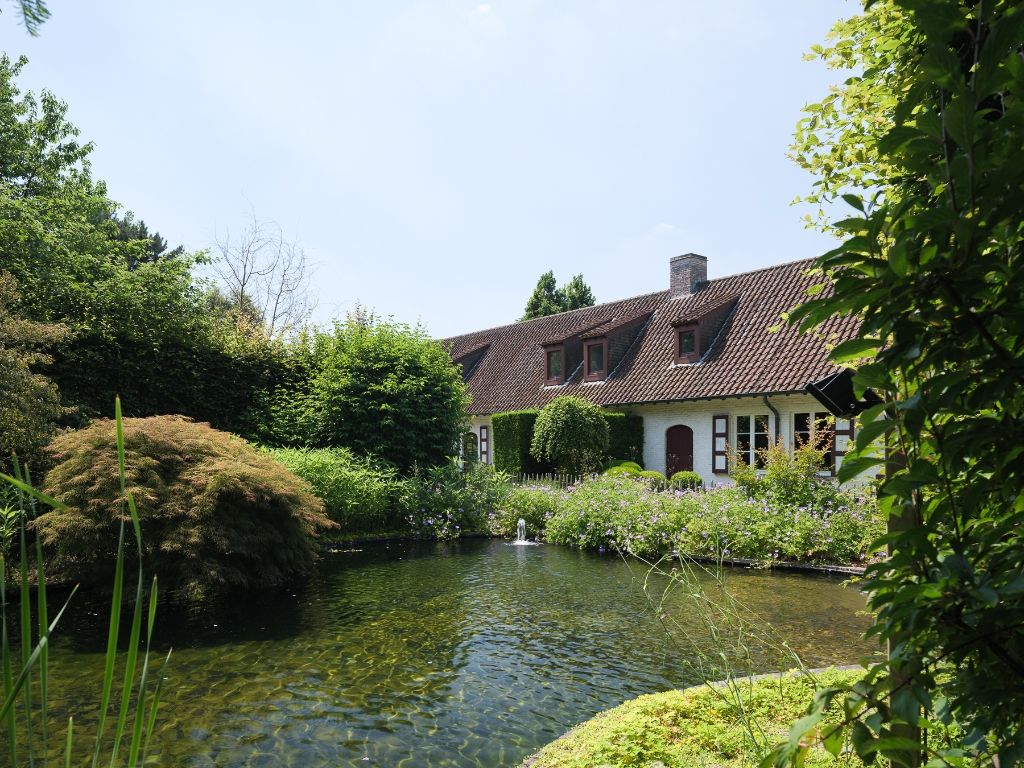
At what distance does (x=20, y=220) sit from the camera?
1625 cm

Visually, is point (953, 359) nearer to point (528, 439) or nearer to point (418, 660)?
point (418, 660)

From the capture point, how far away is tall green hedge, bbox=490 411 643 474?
21000 millimetres

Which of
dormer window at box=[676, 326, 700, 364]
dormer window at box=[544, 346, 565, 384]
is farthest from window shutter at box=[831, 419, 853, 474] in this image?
dormer window at box=[544, 346, 565, 384]

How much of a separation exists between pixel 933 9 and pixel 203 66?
2.71m

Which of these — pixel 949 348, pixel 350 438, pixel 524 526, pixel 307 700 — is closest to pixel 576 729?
pixel 307 700

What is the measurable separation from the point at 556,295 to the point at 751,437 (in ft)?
82.1

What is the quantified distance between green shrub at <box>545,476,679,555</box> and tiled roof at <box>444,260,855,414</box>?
205 inches

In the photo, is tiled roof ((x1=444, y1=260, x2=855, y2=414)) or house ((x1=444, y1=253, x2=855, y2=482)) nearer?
house ((x1=444, y1=253, x2=855, y2=482))

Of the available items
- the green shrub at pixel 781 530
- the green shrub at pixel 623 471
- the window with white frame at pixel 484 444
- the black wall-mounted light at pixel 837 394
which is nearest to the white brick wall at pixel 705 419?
the green shrub at pixel 623 471

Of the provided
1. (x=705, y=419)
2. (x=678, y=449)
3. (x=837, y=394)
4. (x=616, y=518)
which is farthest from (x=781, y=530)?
(x=837, y=394)

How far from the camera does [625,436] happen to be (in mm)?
21172

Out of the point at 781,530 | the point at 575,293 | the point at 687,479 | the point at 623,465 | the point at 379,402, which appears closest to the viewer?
the point at 781,530

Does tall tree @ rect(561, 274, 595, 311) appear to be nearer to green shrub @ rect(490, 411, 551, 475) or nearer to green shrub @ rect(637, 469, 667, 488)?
green shrub @ rect(490, 411, 551, 475)

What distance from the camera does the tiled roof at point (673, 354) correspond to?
59.9 feet
